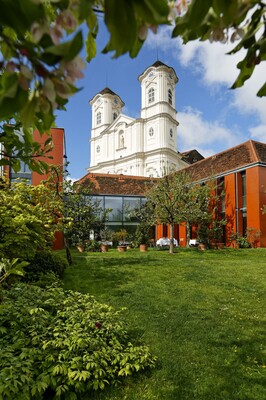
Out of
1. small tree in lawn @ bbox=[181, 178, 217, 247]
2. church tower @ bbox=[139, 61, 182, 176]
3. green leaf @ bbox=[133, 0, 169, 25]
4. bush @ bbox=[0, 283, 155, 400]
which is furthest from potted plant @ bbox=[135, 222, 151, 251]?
green leaf @ bbox=[133, 0, 169, 25]

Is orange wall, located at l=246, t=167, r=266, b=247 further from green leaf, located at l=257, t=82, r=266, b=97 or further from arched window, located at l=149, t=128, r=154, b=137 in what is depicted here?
arched window, located at l=149, t=128, r=154, b=137

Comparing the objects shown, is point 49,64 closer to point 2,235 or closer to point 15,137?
point 15,137

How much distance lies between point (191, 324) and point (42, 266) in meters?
5.29

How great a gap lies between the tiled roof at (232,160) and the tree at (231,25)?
2235cm

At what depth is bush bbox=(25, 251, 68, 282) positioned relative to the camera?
29.1 feet

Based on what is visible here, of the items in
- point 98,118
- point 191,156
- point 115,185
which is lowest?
point 115,185

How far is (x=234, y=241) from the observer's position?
23.4 m

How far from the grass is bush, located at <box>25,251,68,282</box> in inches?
21.6

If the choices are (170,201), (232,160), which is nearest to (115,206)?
(170,201)

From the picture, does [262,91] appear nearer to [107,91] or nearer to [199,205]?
[199,205]

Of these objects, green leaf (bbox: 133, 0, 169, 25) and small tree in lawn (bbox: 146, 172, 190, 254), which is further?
small tree in lawn (bbox: 146, 172, 190, 254)

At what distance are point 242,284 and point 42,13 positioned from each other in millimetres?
10400

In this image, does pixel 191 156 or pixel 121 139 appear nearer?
pixel 121 139

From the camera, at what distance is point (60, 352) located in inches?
166
